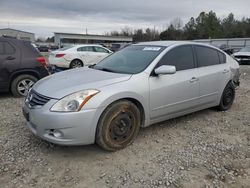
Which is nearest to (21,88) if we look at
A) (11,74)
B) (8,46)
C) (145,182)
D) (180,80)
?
(11,74)

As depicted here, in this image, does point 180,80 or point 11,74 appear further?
point 11,74

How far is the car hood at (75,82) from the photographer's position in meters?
3.12

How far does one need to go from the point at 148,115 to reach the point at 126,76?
0.70 m

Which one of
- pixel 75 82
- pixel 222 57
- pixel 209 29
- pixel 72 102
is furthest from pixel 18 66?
pixel 209 29

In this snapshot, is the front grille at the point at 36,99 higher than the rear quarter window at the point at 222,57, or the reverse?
the rear quarter window at the point at 222,57

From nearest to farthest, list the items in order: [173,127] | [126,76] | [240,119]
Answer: [126,76] < [173,127] < [240,119]

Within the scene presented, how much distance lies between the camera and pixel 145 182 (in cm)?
273

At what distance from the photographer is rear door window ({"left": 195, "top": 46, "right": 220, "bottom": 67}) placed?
453 cm

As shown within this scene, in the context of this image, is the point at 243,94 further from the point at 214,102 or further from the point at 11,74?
the point at 11,74

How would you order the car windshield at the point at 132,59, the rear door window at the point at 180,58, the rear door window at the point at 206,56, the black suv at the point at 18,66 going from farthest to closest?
the black suv at the point at 18,66
the rear door window at the point at 206,56
the rear door window at the point at 180,58
the car windshield at the point at 132,59

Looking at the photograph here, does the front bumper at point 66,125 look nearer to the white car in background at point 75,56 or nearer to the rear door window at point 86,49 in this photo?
the white car in background at point 75,56

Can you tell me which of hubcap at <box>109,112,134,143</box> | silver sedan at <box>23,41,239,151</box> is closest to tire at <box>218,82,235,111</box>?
silver sedan at <box>23,41,239,151</box>

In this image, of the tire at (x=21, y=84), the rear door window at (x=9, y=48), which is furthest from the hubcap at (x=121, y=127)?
the rear door window at (x=9, y=48)

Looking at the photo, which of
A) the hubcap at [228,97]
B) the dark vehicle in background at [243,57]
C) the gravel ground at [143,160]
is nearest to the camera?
the gravel ground at [143,160]
